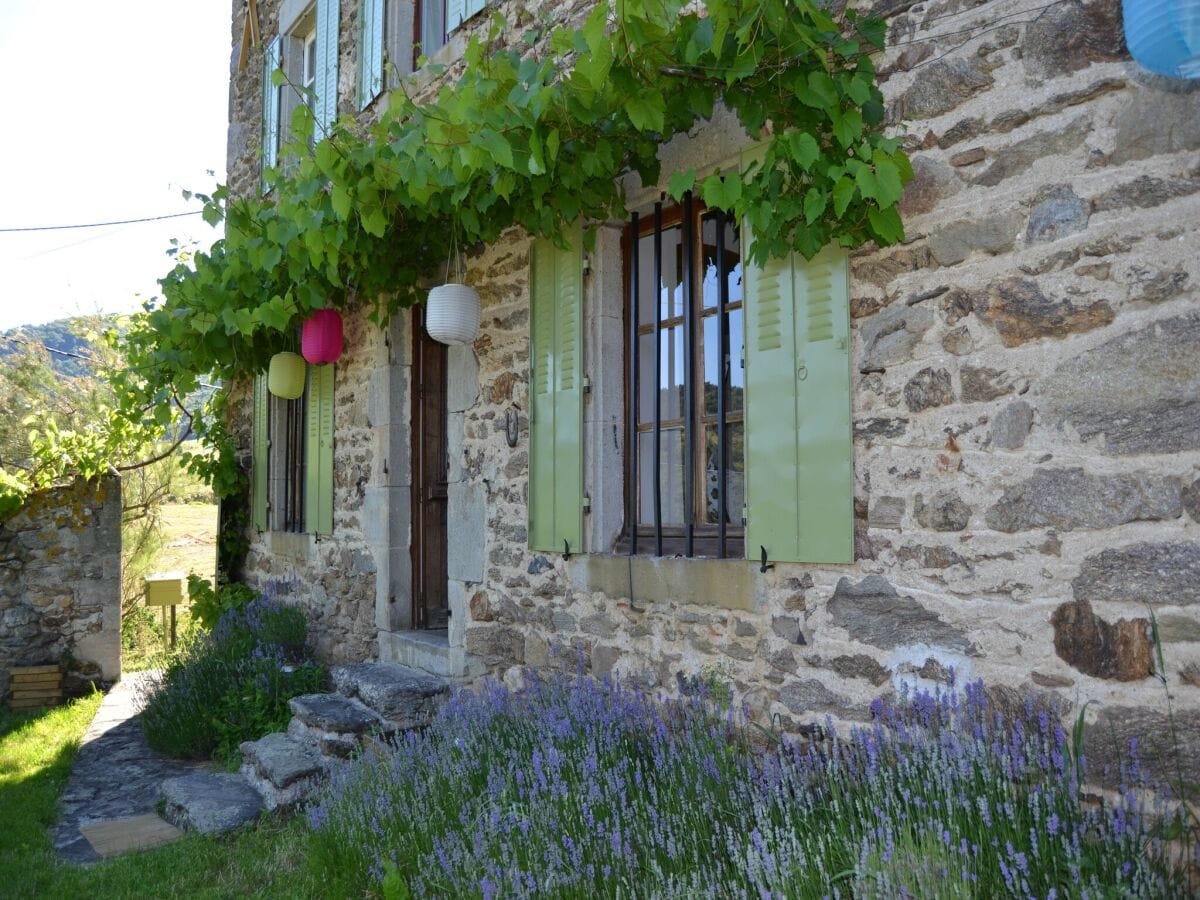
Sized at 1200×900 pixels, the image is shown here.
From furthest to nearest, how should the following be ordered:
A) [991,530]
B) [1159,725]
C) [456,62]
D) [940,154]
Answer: [456,62], [940,154], [991,530], [1159,725]

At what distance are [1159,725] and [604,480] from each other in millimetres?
2267

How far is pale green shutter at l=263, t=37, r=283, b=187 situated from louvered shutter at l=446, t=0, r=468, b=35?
2826 millimetres

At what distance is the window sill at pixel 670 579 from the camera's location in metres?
3.28

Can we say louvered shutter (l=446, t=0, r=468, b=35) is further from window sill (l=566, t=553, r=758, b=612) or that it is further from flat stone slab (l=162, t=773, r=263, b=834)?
flat stone slab (l=162, t=773, r=263, b=834)

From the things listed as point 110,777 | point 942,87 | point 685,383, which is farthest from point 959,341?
point 110,777

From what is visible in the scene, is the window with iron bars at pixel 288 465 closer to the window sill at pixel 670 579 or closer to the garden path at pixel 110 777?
the garden path at pixel 110 777

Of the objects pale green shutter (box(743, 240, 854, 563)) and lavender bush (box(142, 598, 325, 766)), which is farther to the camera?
lavender bush (box(142, 598, 325, 766))

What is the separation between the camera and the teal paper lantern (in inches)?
81.4

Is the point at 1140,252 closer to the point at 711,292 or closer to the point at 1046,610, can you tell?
the point at 1046,610

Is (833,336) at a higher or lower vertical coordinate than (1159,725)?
higher

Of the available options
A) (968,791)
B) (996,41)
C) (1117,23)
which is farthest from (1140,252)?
(968,791)

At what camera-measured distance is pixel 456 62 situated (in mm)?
4926

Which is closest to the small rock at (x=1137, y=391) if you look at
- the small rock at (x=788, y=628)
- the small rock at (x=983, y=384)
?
the small rock at (x=983, y=384)

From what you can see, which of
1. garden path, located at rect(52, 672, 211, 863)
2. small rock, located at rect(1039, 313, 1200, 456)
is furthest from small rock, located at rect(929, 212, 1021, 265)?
garden path, located at rect(52, 672, 211, 863)
